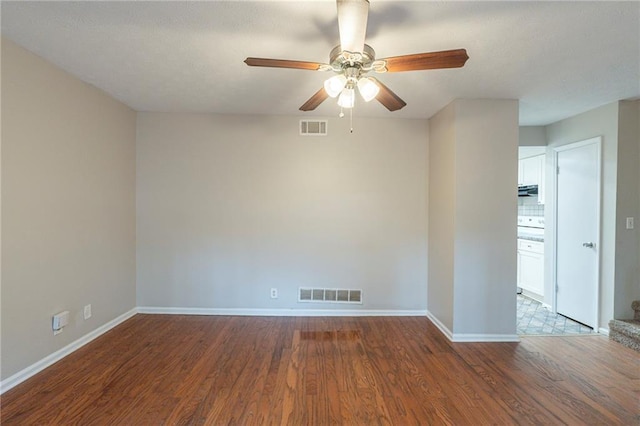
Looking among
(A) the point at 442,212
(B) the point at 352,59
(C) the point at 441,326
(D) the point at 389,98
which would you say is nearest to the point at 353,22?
(B) the point at 352,59

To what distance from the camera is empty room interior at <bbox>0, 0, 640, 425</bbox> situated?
184cm

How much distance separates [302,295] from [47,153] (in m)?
2.79

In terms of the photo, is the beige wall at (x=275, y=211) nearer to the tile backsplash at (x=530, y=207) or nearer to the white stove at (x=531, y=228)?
the white stove at (x=531, y=228)

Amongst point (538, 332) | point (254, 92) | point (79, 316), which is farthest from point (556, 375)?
point (79, 316)

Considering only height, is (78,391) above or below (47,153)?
below

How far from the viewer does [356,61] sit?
1629 mm

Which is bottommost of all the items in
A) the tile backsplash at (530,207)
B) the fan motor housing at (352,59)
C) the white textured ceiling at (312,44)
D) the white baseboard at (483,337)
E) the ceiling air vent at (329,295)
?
the white baseboard at (483,337)

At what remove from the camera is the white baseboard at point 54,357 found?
6.73 ft

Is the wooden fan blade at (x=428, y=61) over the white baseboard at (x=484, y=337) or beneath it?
over

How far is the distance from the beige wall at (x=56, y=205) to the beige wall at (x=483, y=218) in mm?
3622

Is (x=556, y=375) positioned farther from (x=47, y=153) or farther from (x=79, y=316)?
(x=47, y=153)

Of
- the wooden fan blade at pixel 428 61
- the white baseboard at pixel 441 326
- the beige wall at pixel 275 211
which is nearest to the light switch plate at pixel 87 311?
the beige wall at pixel 275 211

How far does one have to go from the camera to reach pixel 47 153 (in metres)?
2.32

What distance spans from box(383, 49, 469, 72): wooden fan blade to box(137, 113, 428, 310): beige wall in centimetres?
195
